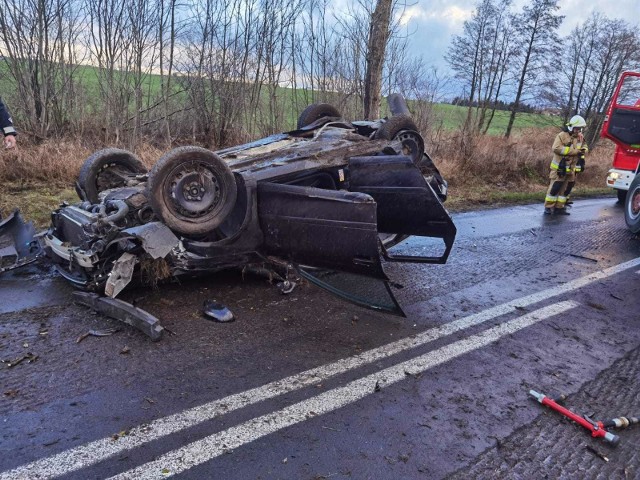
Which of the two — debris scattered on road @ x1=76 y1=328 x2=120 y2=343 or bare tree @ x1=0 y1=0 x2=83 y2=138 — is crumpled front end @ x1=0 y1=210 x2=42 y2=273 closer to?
debris scattered on road @ x1=76 y1=328 x2=120 y2=343

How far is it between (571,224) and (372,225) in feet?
21.2

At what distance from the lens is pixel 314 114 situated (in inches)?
238

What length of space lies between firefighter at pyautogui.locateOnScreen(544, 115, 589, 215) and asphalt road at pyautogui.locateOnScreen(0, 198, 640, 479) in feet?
16.8

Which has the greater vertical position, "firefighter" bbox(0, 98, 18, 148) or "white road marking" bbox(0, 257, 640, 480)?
"firefighter" bbox(0, 98, 18, 148)

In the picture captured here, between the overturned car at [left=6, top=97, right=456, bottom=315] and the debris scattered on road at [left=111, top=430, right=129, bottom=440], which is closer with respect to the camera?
the debris scattered on road at [left=111, top=430, right=129, bottom=440]

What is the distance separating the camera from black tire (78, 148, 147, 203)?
14.5 ft

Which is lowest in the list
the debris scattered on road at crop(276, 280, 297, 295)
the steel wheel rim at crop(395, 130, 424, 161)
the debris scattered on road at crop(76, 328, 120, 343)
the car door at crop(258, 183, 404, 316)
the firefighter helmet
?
the debris scattered on road at crop(76, 328, 120, 343)

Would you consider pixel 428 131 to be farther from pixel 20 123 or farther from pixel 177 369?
pixel 177 369

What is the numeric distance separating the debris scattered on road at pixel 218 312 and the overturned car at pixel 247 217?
30 centimetres

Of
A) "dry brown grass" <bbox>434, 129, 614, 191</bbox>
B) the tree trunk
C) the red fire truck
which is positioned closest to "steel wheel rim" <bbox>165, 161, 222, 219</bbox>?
the tree trunk

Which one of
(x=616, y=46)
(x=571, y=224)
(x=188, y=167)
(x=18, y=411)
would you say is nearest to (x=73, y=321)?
(x=18, y=411)

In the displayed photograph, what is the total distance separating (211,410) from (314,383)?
25.5 inches

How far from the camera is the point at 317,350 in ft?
10.8

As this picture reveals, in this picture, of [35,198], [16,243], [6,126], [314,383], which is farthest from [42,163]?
[314,383]
